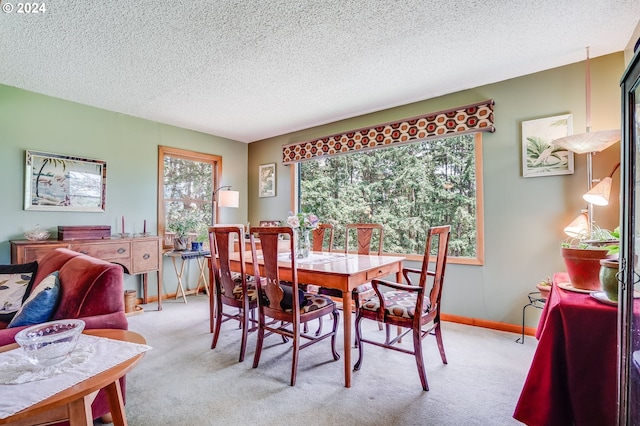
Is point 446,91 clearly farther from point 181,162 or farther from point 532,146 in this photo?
point 181,162

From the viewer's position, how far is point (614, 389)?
1.26 meters

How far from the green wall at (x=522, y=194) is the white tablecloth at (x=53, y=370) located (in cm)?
307

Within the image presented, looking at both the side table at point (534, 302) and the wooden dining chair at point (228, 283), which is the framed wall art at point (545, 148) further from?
the wooden dining chair at point (228, 283)

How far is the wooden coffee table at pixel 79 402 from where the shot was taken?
818 millimetres

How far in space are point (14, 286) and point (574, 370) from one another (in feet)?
10.8

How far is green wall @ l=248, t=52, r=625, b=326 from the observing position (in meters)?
2.63

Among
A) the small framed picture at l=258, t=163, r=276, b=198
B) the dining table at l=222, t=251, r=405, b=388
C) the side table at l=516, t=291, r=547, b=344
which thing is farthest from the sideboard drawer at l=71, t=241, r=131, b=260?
the side table at l=516, t=291, r=547, b=344

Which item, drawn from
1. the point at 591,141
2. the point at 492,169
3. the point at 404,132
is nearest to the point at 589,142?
the point at 591,141

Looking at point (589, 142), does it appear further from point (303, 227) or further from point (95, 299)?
point (95, 299)

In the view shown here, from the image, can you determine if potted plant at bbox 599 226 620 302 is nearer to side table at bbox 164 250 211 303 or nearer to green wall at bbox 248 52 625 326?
green wall at bbox 248 52 625 326

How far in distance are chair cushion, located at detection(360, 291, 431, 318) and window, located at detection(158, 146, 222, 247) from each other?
2950 millimetres

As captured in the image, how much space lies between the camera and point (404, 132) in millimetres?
3613

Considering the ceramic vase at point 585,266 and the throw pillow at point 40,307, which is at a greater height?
the ceramic vase at point 585,266

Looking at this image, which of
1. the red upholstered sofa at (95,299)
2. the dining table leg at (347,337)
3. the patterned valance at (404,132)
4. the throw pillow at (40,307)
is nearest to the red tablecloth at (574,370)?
the dining table leg at (347,337)
